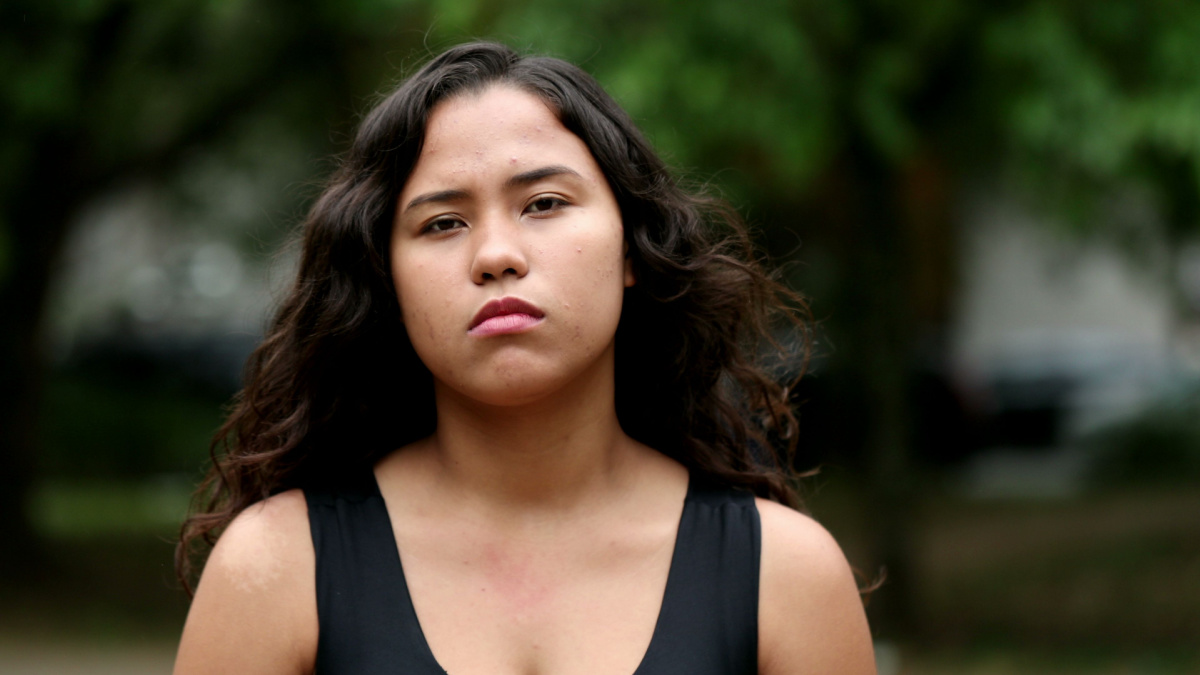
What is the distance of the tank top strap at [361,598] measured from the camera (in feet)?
5.76

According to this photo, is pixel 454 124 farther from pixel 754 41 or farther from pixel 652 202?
pixel 754 41

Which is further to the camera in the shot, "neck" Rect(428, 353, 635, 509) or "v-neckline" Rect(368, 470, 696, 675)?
"neck" Rect(428, 353, 635, 509)

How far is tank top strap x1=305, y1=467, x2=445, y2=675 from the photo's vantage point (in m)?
1.76

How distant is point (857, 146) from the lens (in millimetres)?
7148

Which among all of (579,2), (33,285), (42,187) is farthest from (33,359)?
(579,2)

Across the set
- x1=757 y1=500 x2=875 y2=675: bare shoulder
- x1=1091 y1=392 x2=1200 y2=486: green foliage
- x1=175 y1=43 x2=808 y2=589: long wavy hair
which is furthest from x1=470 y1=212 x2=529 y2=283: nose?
x1=1091 y1=392 x2=1200 y2=486: green foliage

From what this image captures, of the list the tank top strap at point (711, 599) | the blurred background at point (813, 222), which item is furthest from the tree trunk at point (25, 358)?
the tank top strap at point (711, 599)

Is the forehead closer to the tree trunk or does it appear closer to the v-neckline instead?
the v-neckline

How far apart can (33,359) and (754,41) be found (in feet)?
20.9

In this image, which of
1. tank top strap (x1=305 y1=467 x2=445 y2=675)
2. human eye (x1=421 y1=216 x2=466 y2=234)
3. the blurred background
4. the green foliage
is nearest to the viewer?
tank top strap (x1=305 y1=467 x2=445 y2=675)

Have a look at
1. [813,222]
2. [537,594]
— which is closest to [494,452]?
[537,594]

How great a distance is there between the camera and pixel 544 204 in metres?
1.86

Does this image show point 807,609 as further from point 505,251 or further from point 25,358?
point 25,358

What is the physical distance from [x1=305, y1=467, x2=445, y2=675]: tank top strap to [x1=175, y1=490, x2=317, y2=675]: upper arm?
2cm
